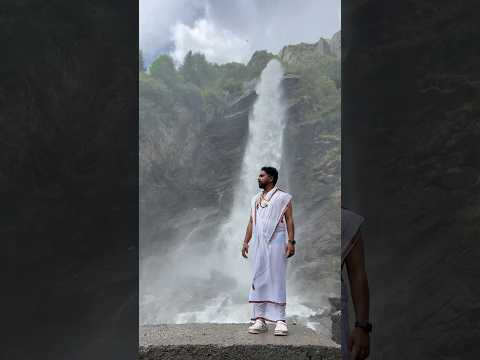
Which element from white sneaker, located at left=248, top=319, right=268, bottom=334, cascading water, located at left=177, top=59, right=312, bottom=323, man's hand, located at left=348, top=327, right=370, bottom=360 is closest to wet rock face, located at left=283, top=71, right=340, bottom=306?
cascading water, located at left=177, top=59, right=312, bottom=323

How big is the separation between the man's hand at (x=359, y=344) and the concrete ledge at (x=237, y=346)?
11.0 ft

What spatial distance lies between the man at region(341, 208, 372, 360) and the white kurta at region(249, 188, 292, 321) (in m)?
3.94

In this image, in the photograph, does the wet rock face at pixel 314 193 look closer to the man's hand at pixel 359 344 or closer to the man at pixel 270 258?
the man at pixel 270 258

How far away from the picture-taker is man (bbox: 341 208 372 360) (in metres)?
1.22

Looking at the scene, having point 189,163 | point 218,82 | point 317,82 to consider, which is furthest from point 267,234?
point 218,82

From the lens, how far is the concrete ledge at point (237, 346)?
4449 mm

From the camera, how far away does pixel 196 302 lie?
2184 centimetres

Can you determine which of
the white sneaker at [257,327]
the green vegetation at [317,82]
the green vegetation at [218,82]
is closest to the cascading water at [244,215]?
the green vegetation at [317,82]

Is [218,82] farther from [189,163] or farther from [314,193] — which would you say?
[314,193]

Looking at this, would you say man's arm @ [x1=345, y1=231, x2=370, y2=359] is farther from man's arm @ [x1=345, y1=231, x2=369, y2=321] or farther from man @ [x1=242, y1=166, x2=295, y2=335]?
man @ [x1=242, y1=166, x2=295, y2=335]

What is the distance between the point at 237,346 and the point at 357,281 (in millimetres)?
3514
